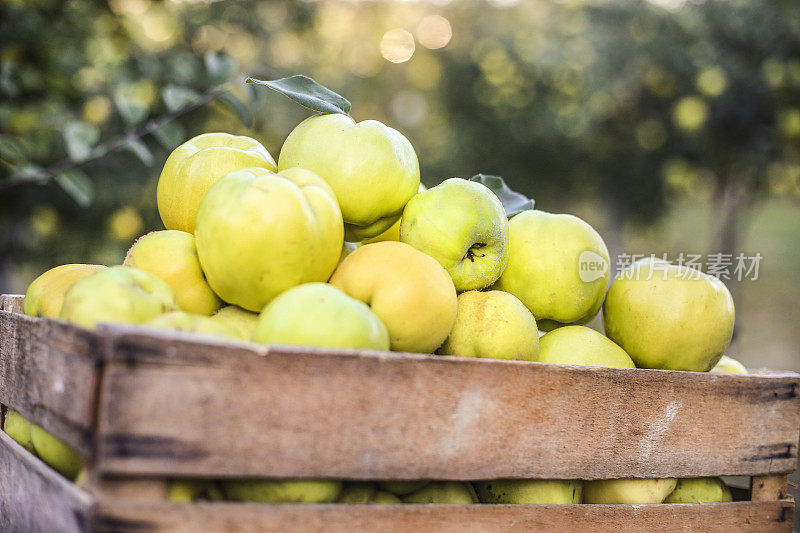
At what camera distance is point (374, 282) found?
3.56 ft

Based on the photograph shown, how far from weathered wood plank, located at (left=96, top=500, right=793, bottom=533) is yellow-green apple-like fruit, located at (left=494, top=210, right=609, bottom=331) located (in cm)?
43

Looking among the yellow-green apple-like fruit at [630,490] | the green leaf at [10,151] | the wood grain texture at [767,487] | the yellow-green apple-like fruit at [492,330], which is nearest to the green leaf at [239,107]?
the green leaf at [10,151]

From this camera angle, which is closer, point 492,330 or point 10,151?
point 492,330

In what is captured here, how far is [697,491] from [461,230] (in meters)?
0.67

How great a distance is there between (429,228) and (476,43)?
20.3 ft

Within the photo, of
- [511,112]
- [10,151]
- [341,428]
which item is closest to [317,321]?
[341,428]

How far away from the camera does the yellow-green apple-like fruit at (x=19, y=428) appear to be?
111 centimetres

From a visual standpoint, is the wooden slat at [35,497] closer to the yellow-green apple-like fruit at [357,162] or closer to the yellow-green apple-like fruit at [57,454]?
the yellow-green apple-like fruit at [57,454]

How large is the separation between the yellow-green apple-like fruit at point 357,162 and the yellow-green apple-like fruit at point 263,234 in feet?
0.44

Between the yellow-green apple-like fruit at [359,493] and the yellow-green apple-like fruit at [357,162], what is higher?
the yellow-green apple-like fruit at [357,162]

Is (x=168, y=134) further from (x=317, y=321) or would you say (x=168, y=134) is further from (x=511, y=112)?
(x=511, y=112)

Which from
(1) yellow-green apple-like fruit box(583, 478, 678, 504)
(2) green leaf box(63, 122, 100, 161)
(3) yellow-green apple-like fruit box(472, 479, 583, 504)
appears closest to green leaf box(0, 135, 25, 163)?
(2) green leaf box(63, 122, 100, 161)

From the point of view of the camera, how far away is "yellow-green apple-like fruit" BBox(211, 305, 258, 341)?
3.49ft

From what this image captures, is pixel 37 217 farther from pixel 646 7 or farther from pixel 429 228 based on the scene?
pixel 646 7
